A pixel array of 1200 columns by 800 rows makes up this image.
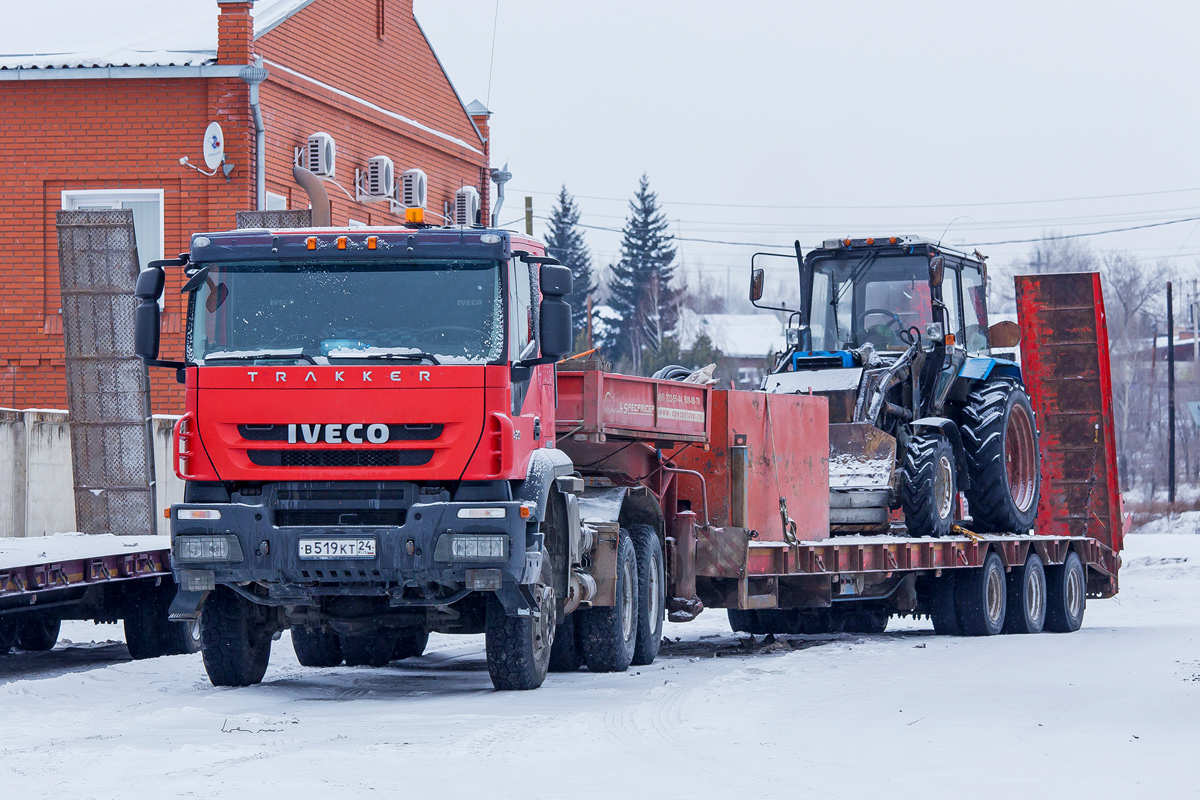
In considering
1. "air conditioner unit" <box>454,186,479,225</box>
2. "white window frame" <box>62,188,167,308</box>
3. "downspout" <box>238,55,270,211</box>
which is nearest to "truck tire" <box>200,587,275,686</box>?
"downspout" <box>238,55,270,211</box>

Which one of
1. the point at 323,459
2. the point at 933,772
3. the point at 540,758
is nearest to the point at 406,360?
the point at 323,459

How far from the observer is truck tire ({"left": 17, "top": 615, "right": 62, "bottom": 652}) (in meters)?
14.2

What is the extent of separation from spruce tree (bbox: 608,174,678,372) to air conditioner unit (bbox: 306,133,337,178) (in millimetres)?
54969

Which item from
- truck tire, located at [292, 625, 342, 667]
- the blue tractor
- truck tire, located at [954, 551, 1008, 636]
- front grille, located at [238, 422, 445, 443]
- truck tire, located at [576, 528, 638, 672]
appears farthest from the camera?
truck tire, located at [954, 551, 1008, 636]

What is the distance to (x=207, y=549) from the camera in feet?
33.2

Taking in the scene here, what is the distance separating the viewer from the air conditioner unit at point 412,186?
26219mm

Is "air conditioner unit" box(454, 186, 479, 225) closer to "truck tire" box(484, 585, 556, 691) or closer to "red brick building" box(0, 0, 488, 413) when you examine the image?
"red brick building" box(0, 0, 488, 413)

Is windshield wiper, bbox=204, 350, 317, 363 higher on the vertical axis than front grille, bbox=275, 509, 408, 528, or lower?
higher

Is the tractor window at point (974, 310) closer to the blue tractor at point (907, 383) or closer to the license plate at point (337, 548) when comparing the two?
the blue tractor at point (907, 383)

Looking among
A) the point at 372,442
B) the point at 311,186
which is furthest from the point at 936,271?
the point at 311,186

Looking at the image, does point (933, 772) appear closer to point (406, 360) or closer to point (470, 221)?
point (406, 360)

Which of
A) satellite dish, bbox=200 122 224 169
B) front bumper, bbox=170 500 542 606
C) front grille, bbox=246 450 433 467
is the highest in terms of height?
satellite dish, bbox=200 122 224 169

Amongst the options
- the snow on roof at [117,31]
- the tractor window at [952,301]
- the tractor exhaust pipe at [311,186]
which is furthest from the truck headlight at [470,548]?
the snow on roof at [117,31]

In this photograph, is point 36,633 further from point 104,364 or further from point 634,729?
point 634,729
